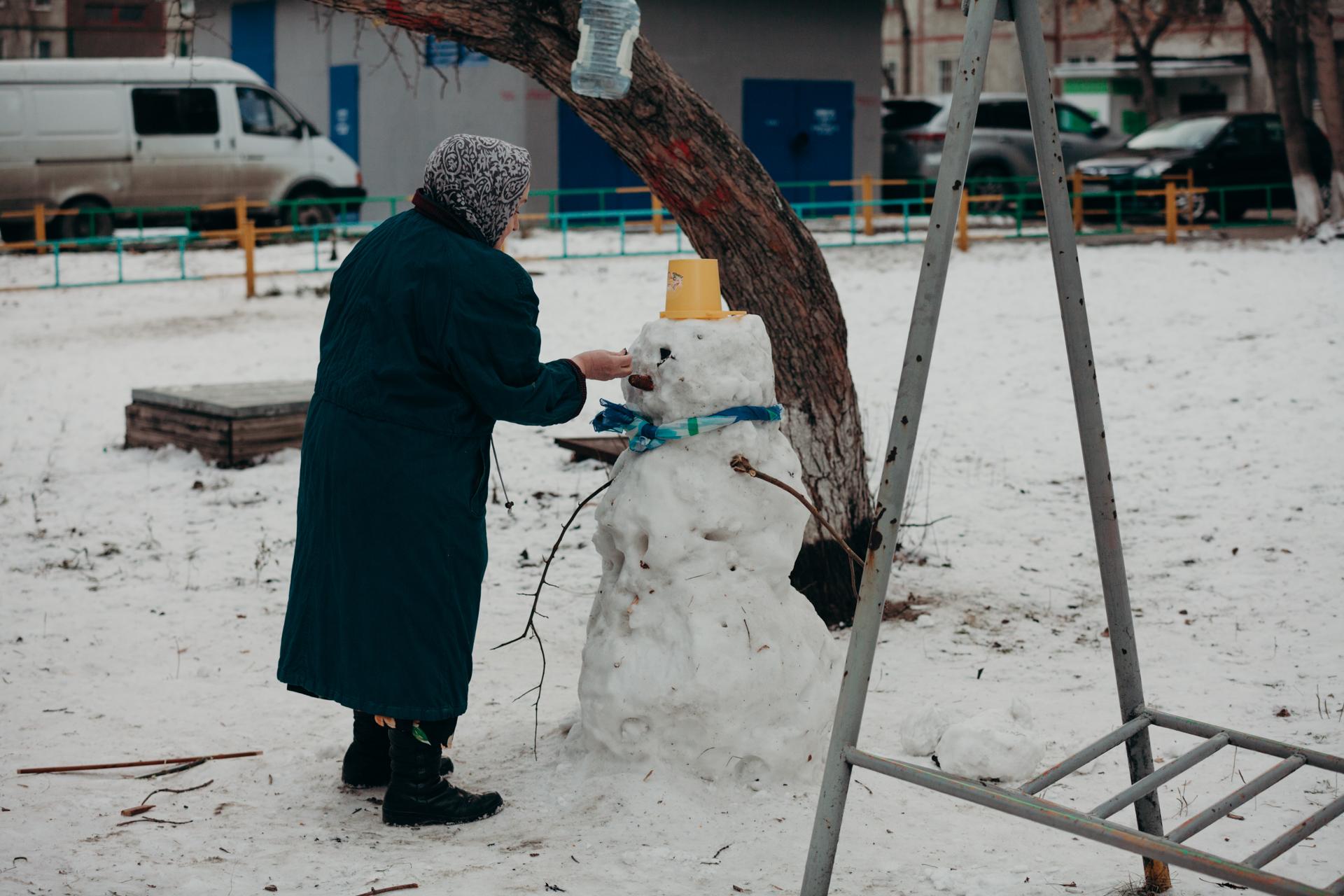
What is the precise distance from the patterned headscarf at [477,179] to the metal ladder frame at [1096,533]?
978 millimetres

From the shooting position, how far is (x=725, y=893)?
10.0ft

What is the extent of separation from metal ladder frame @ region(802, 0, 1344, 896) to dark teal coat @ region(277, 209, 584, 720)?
861 millimetres

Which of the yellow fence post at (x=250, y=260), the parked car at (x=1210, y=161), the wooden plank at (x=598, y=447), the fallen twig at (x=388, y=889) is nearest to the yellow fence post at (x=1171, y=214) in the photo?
the parked car at (x=1210, y=161)

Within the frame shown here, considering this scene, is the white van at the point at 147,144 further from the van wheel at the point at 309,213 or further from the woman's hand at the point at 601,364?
the woman's hand at the point at 601,364

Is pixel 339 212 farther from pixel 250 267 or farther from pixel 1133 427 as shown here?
pixel 1133 427

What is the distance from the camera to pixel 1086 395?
3.01 metres

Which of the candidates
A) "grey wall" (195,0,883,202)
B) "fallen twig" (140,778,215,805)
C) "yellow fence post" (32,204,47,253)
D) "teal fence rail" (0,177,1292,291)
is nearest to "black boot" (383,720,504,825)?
"fallen twig" (140,778,215,805)

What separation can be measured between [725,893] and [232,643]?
97.3 inches

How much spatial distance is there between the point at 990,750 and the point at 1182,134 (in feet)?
50.9

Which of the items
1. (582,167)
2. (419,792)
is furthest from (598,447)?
(582,167)

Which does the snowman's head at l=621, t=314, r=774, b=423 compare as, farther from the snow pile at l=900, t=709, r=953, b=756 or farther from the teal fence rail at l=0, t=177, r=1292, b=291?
the teal fence rail at l=0, t=177, r=1292, b=291

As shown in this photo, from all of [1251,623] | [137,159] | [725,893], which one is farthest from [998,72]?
[725,893]

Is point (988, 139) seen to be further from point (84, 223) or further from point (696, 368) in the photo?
point (696, 368)

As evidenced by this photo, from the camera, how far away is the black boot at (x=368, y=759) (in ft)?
11.8
